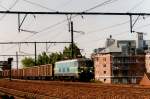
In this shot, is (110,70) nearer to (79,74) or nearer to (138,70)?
(138,70)

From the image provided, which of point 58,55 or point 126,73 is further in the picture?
point 58,55

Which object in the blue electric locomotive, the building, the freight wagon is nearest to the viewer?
the blue electric locomotive

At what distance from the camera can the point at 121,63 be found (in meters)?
115

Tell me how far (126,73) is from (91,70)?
5933cm

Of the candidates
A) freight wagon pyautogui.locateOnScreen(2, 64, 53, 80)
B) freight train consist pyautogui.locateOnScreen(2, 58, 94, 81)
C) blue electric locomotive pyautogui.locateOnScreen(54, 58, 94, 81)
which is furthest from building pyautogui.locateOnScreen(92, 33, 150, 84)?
blue electric locomotive pyautogui.locateOnScreen(54, 58, 94, 81)

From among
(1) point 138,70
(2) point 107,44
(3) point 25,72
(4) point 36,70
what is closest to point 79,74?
(4) point 36,70

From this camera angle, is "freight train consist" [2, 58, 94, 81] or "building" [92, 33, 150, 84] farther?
"building" [92, 33, 150, 84]

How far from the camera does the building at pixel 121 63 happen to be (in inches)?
4429

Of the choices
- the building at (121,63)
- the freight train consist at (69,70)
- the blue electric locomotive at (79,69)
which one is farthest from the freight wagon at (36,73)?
the building at (121,63)

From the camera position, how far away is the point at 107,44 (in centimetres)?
12800

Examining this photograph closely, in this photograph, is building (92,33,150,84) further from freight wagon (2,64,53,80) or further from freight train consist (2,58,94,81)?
freight train consist (2,58,94,81)

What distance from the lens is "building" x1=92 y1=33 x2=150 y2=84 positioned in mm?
112500

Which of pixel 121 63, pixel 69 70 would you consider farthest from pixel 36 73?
pixel 121 63

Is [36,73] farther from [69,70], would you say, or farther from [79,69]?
[79,69]
